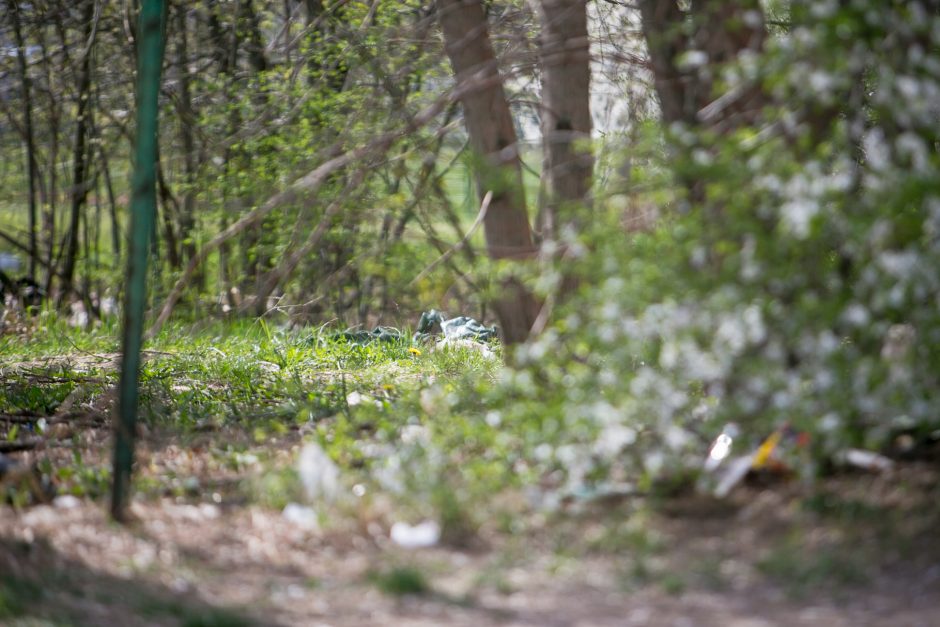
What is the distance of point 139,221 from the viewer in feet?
12.4

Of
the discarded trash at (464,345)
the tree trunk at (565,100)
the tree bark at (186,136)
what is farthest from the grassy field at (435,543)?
the tree bark at (186,136)

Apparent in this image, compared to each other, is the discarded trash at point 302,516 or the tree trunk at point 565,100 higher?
the tree trunk at point 565,100

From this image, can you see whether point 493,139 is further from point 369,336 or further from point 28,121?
point 28,121

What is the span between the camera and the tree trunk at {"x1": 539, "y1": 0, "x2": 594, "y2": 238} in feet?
15.6

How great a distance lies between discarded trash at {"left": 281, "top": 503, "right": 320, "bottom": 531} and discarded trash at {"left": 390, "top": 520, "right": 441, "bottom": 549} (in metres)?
0.30

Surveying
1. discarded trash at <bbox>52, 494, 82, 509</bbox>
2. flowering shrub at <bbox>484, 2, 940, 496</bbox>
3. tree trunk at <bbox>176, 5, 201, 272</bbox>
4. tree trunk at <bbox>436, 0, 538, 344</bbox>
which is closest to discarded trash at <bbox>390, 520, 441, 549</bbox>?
flowering shrub at <bbox>484, 2, 940, 496</bbox>

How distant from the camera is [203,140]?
8703 mm

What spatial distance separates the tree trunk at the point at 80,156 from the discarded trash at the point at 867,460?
698 centimetres

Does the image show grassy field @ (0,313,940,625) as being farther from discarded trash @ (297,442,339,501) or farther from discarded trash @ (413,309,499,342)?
discarded trash @ (413,309,499,342)

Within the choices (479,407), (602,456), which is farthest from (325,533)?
(479,407)

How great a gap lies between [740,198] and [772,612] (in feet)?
4.29

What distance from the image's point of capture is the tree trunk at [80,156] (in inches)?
372

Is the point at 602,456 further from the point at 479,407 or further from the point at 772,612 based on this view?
the point at 479,407

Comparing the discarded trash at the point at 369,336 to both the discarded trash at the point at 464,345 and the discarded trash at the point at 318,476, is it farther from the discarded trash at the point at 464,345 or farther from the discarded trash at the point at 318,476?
the discarded trash at the point at 318,476
